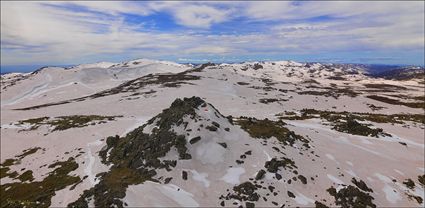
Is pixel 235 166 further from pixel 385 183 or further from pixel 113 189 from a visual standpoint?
pixel 385 183

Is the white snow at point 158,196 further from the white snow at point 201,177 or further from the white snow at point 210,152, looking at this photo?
the white snow at point 210,152

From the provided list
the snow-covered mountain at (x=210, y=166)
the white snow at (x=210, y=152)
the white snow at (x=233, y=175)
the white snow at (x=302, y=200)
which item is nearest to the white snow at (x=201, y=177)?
the snow-covered mountain at (x=210, y=166)

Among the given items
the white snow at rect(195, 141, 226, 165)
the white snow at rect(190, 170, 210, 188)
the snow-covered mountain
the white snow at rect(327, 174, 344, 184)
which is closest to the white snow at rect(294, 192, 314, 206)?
the snow-covered mountain

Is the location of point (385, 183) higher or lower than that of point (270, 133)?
lower

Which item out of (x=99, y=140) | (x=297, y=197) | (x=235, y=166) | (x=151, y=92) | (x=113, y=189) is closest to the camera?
(x=113, y=189)

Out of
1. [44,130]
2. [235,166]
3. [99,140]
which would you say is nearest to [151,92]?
[44,130]

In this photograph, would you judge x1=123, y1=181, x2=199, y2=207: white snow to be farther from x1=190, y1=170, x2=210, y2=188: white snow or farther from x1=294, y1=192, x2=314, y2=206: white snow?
x1=294, y1=192, x2=314, y2=206: white snow

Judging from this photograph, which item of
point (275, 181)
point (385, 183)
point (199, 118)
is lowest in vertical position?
point (385, 183)

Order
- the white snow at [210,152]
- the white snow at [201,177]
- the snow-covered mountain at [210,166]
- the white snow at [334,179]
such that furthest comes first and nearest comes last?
the white snow at [210,152] < the white snow at [334,179] < the white snow at [201,177] < the snow-covered mountain at [210,166]

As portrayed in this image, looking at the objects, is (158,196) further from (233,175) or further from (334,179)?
(334,179)

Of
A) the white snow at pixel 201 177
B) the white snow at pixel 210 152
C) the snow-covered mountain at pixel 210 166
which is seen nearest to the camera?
the snow-covered mountain at pixel 210 166

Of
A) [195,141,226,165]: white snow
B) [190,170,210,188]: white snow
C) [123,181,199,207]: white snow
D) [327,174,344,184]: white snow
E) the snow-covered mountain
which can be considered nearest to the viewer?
[123,181,199,207]: white snow
